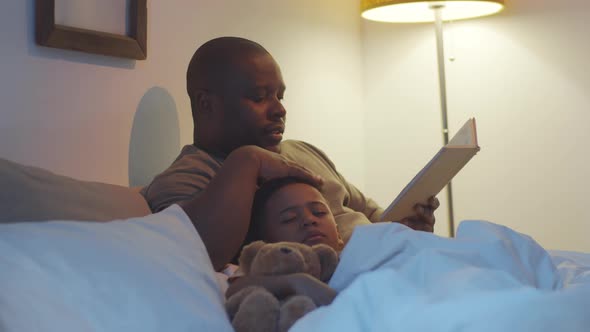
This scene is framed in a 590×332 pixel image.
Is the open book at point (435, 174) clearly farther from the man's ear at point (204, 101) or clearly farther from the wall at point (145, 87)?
→ the wall at point (145, 87)

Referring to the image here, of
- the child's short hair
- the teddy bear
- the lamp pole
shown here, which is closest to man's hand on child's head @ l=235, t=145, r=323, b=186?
the child's short hair

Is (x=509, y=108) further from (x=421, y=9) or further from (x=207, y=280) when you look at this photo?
(x=207, y=280)

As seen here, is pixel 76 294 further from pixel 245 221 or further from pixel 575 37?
pixel 575 37

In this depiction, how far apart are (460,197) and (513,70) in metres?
0.51

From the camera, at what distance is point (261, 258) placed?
130 centimetres

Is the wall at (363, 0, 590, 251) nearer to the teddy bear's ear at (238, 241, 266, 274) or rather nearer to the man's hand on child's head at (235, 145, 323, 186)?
the man's hand on child's head at (235, 145, 323, 186)

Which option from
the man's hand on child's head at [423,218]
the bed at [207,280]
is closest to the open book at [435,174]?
the man's hand on child's head at [423,218]

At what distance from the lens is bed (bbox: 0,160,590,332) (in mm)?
910

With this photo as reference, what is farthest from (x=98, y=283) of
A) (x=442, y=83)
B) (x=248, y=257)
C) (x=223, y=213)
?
(x=442, y=83)

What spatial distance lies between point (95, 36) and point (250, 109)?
40 cm

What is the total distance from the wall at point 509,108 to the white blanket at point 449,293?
6.50 feet

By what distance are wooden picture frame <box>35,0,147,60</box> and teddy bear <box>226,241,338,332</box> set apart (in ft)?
2.72

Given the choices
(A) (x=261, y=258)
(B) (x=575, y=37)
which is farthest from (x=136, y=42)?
(B) (x=575, y=37)

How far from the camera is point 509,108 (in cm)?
320
